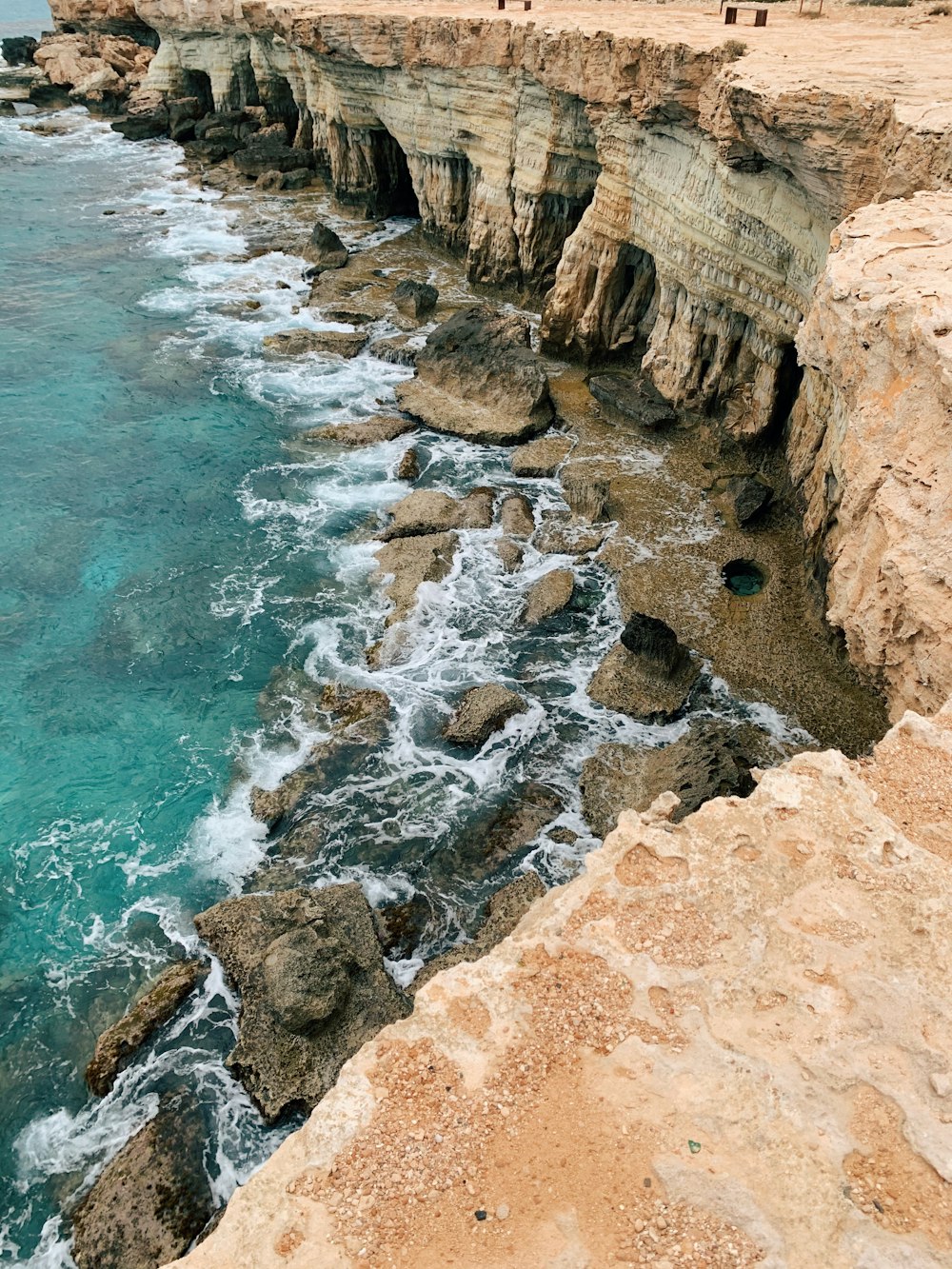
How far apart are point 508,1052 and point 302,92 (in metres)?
44.7

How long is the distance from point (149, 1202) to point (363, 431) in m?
17.5

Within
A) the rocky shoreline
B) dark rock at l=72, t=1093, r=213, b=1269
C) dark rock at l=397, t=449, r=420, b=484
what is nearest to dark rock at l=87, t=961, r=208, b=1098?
the rocky shoreline

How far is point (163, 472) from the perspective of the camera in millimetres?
21359

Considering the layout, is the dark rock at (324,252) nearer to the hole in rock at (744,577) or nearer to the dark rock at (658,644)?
the hole in rock at (744,577)

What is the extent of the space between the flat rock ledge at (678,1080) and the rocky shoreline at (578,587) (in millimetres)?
51

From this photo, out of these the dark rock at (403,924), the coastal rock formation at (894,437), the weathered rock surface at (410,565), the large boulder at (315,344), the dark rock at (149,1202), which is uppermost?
the coastal rock formation at (894,437)

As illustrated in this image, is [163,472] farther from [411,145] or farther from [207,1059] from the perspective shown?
[411,145]

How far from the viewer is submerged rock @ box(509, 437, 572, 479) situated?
66.7 ft

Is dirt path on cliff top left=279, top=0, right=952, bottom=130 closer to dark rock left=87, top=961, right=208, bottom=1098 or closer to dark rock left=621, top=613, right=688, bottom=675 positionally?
dark rock left=621, top=613, right=688, bottom=675

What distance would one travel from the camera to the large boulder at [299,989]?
10000 millimetres

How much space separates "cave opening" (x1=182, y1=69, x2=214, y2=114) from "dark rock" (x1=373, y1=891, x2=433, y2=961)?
5261cm

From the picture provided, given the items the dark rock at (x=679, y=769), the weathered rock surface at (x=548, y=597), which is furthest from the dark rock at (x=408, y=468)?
the dark rock at (x=679, y=769)

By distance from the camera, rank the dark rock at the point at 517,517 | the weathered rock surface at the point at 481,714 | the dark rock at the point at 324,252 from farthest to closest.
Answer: the dark rock at the point at 324,252 → the dark rock at the point at 517,517 → the weathered rock surface at the point at 481,714

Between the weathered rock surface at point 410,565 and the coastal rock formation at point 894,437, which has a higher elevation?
the coastal rock formation at point 894,437
